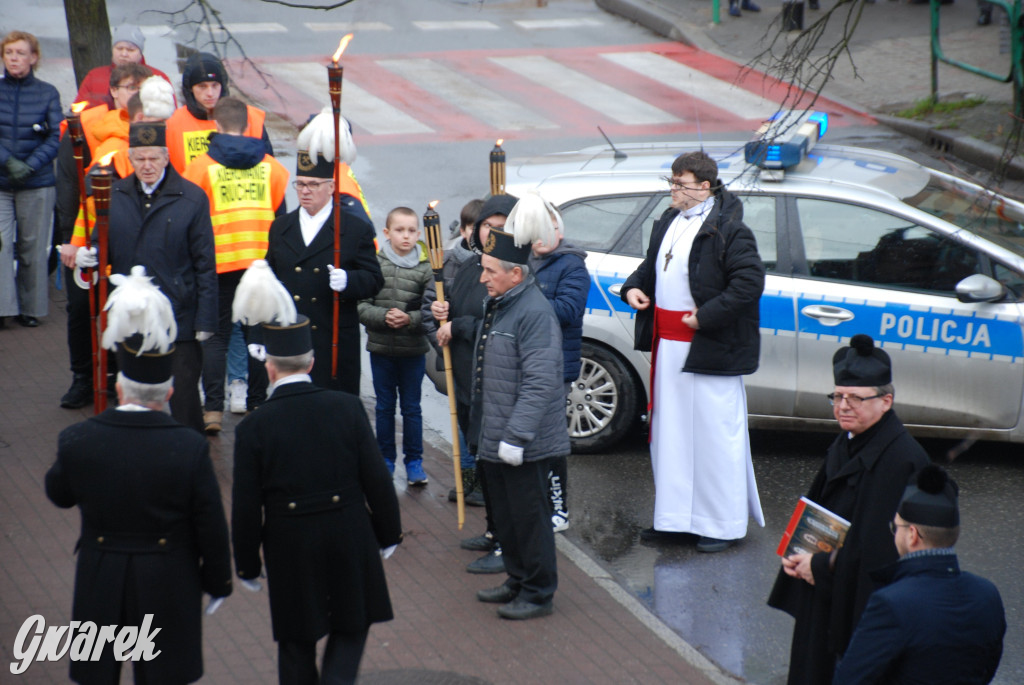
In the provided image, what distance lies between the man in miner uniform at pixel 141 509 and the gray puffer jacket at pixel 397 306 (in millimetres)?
2832

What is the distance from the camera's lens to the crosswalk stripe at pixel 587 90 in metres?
17.1

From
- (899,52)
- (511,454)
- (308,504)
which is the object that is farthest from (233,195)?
(899,52)

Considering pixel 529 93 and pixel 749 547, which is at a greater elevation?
pixel 529 93

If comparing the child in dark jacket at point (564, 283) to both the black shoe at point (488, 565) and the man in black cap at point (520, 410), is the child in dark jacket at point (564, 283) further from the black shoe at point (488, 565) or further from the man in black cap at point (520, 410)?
the man in black cap at point (520, 410)

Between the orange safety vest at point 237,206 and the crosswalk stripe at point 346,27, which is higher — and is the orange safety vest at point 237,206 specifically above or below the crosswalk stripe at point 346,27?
below

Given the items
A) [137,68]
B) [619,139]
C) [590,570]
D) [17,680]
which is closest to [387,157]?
[619,139]

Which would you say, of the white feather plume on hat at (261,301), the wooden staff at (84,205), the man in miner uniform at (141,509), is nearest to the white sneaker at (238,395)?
the wooden staff at (84,205)

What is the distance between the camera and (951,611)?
369cm

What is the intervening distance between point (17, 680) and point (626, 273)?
442cm

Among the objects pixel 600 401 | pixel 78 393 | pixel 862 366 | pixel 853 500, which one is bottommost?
pixel 600 401

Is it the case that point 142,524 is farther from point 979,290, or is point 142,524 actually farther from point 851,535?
point 979,290

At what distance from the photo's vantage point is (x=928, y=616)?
3.66 metres

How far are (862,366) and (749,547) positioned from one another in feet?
8.56

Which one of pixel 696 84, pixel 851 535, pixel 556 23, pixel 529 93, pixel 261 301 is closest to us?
pixel 851 535
